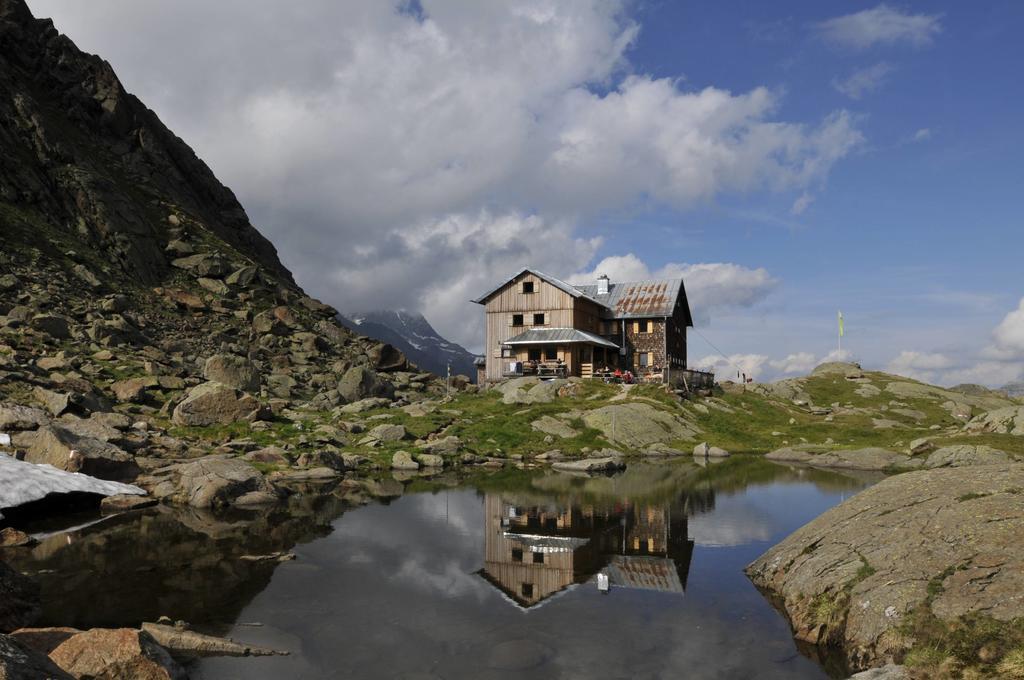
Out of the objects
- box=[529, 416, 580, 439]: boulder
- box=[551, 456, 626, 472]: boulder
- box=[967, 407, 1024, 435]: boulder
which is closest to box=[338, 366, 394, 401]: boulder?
box=[529, 416, 580, 439]: boulder

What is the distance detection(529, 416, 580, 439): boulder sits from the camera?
164ft

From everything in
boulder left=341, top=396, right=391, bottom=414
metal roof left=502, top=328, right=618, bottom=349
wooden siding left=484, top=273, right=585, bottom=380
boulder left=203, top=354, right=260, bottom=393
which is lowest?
boulder left=341, top=396, right=391, bottom=414

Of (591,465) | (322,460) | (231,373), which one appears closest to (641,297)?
(591,465)

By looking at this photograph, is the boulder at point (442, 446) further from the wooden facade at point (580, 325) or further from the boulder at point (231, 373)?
the wooden facade at point (580, 325)

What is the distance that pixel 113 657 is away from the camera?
10242 mm

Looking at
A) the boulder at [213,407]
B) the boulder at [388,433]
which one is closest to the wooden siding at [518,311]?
the boulder at [388,433]

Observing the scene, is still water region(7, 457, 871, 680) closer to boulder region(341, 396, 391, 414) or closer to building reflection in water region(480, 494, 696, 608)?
building reflection in water region(480, 494, 696, 608)

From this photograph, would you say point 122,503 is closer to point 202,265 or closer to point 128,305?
point 128,305

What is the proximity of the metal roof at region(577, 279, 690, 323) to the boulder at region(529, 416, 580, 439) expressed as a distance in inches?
1124

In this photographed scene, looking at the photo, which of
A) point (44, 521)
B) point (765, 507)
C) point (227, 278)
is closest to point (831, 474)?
point (765, 507)

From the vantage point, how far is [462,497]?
102 feet

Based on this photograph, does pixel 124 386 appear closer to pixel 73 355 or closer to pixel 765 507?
pixel 73 355

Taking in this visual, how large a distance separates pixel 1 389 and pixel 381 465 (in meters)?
23.0

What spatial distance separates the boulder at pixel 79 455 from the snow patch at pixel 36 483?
105cm
